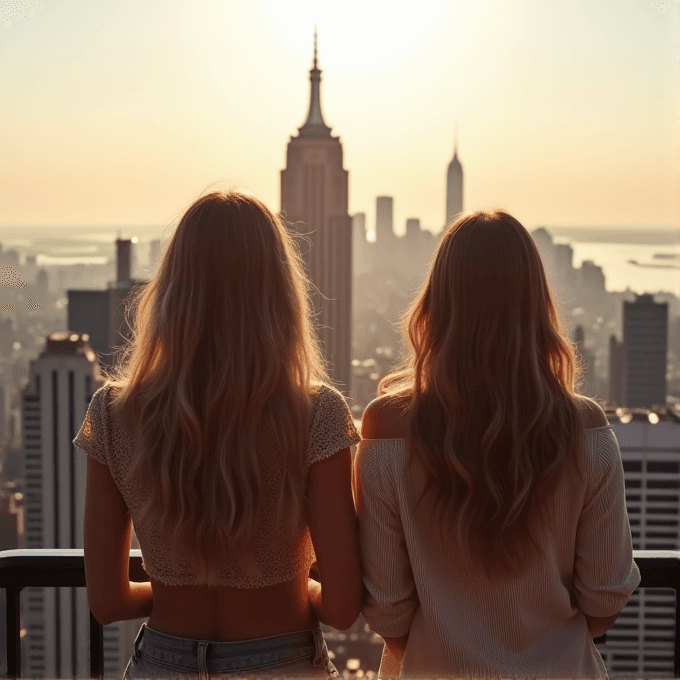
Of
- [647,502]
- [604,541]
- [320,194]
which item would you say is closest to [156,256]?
[604,541]

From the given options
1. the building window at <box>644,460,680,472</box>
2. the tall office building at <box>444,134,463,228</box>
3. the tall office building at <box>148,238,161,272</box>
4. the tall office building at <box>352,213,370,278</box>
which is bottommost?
the building window at <box>644,460,680,472</box>

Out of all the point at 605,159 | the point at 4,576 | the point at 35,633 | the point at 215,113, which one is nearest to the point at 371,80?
the point at 215,113

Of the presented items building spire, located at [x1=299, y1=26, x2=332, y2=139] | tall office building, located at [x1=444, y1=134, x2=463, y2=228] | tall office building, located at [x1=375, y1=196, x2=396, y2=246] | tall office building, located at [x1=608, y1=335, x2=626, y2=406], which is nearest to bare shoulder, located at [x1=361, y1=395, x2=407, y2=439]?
tall office building, located at [x1=608, y1=335, x2=626, y2=406]

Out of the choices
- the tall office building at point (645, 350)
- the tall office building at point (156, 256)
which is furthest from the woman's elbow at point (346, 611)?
the tall office building at point (645, 350)

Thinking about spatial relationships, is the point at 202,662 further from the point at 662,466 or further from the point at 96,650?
the point at 662,466

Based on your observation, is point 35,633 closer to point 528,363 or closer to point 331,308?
point 331,308

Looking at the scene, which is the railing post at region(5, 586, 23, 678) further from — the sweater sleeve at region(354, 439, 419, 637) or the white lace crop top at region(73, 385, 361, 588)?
the sweater sleeve at region(354, 439, 419, 637)
